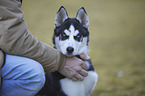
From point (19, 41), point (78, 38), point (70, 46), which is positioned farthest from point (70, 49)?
point (19, 41)

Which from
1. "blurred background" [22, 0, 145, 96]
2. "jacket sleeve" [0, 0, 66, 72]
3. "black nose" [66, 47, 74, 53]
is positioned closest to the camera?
"jacket sleeve" [0, 0, 66, 72]

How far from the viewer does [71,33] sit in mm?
2127

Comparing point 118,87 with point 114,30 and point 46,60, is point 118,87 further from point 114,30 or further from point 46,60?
point 114,30

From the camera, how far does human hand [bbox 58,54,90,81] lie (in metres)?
2.09

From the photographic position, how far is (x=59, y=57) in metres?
2.04

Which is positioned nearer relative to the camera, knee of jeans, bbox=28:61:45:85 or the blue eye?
knee of jeans, bbox=28:61:45:85

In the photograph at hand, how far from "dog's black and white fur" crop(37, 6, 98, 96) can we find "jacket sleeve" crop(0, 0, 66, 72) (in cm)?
17

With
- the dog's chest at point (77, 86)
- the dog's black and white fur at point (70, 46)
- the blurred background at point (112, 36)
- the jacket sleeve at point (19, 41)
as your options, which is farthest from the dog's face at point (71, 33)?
the blurred background at point (112, 36)

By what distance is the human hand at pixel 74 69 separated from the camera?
2.09 m

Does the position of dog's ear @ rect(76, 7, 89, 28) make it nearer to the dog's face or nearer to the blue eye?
the dog's face

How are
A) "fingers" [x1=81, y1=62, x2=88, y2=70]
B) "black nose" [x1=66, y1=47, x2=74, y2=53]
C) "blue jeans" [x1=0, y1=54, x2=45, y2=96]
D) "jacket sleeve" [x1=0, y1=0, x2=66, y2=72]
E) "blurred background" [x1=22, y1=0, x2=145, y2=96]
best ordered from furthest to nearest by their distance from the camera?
"blurred background" [x1=22, y1=0, x2=145, y2=96], "fingers" [x1=81, y1=62, x2=88, y2=70], "black nose" [x1=66, y1=47, x2=74, y2=53], "blue jeans" [x1=0, y1=54, x2=45, y2=96], "jacket sleeve" [x1=0, y1=0, x2=66, y2=72]

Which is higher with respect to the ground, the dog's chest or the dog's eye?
the dog's eye

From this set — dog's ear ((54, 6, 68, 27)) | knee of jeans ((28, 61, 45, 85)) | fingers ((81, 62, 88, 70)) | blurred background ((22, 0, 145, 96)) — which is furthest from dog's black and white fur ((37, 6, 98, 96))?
blurred background ((22, 0, 145, 96))

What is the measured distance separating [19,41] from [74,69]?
2.14 feet
